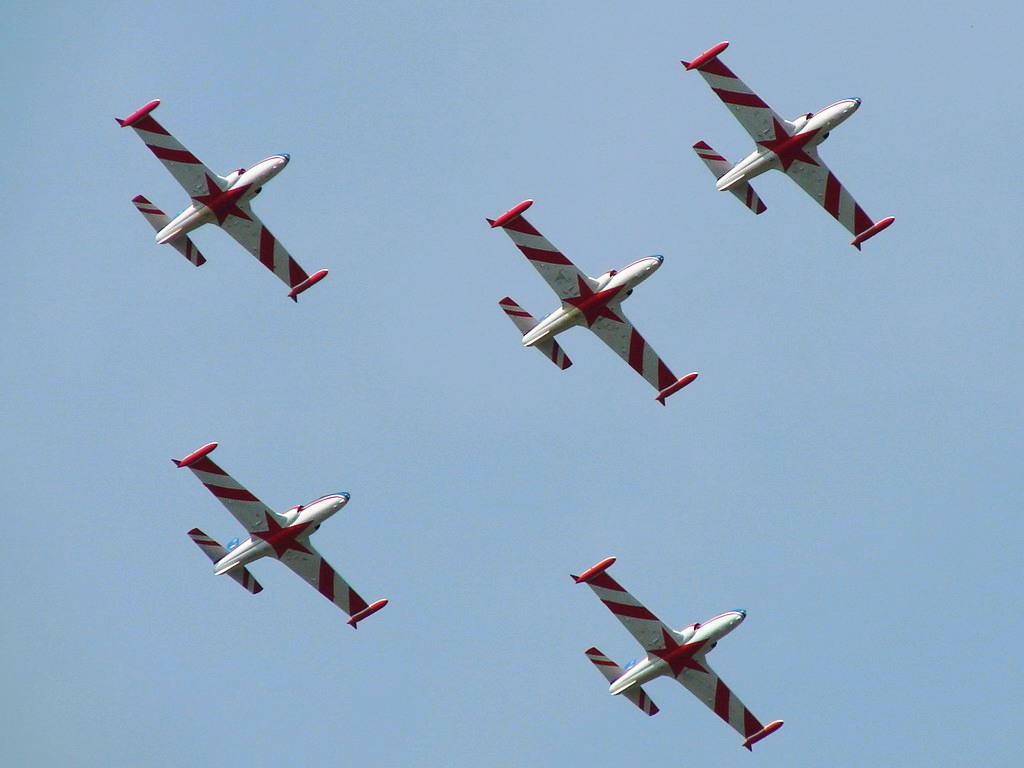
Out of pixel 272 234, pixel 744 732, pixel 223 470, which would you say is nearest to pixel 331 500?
pixel 223 470

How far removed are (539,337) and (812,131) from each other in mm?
11729

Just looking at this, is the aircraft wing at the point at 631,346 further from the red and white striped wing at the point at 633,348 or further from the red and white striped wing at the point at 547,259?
the red and white striped wing at the point at 547,259

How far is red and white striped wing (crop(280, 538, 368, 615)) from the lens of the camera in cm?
9100

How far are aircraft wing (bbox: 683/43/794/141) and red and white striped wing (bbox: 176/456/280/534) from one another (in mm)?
20806

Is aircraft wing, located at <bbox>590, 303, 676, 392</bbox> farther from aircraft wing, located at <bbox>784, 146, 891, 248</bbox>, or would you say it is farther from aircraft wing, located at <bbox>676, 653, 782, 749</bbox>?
aircraft wing, located at <bbox>676, 653, 782, 749</bbox>

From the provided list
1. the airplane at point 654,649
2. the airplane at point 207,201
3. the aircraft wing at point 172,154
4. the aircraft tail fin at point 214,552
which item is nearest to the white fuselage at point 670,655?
the airplane at point 654,649

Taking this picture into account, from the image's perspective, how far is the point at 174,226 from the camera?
9125cm

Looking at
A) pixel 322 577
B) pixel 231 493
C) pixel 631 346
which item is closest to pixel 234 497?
pixel 231 493

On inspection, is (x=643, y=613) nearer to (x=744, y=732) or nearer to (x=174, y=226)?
(x=744, y=732)

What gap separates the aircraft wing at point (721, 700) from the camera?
89.9 metres

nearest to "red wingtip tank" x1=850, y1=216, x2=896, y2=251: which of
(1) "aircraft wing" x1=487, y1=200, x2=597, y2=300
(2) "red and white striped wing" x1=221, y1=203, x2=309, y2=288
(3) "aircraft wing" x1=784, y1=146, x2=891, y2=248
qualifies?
(3) "aircraft wing" x1=784, y1=146, x2=891, y2=248

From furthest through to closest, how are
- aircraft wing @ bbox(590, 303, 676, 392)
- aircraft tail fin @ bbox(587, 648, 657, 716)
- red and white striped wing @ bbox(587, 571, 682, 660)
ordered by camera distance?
aircraft wing @ bbox(590, 303, 676, 392) → aircraft tail fin @ bbox(587, 648, 657, 716) → red and white striped wing @ bbox(587, 571, 682, 660)

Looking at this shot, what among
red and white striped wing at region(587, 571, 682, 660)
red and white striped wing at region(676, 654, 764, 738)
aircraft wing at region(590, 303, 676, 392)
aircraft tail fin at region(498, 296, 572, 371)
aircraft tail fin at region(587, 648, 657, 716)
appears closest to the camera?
red and white striped wing at region(587, 571, 682, 660)

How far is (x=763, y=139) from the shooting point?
90750 mm
